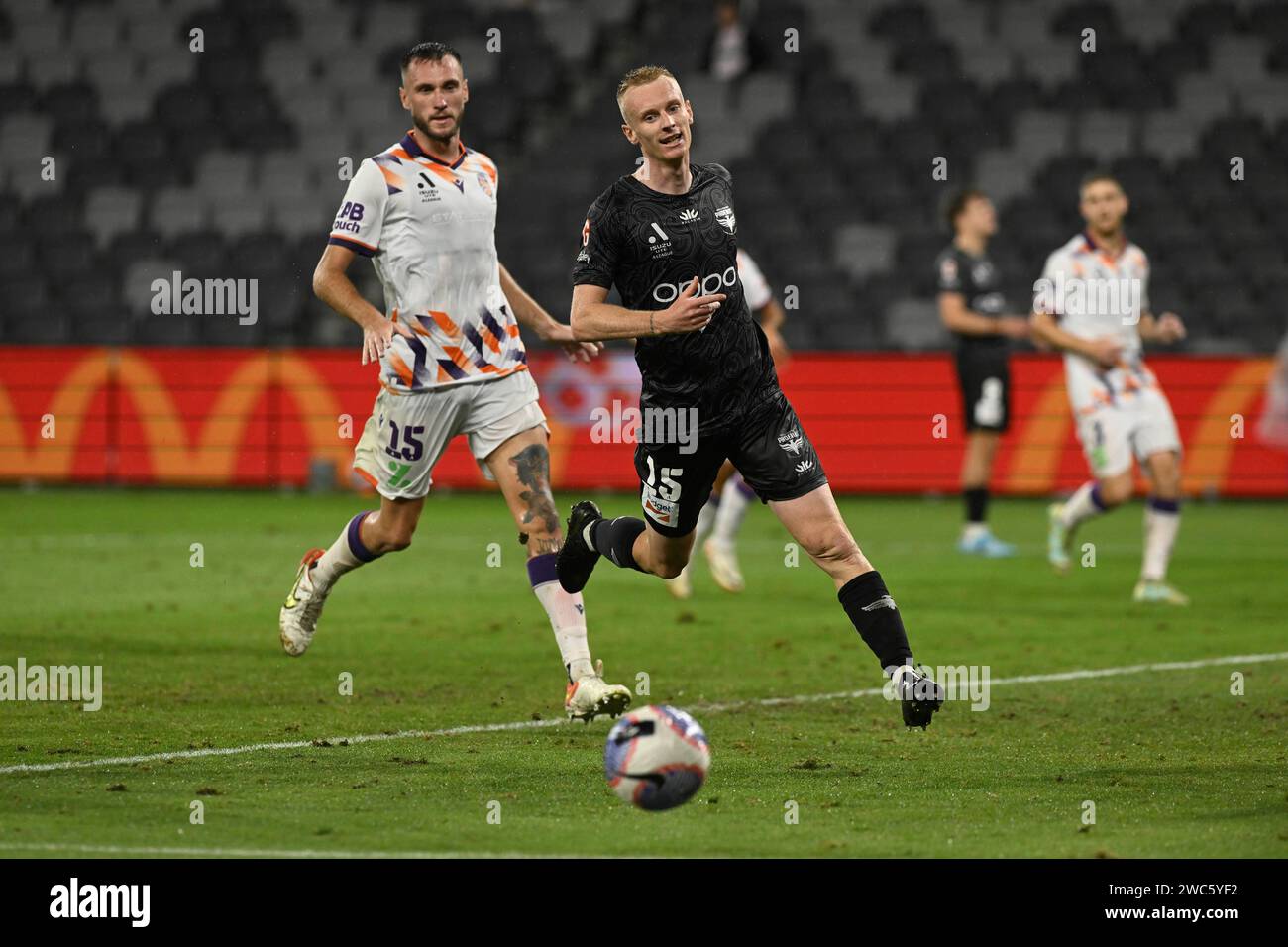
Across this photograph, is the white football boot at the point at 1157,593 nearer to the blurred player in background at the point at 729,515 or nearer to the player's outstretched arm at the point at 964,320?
the blurred player in background at the point at 729,515

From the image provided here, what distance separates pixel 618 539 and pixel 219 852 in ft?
9.47

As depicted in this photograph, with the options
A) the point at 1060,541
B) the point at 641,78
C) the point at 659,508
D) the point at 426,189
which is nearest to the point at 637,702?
the point at 659,508

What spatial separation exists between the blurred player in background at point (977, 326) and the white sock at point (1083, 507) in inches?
84.6

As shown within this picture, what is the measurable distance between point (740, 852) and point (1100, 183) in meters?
8.55

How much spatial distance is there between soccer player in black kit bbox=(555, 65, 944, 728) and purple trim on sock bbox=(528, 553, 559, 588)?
3.35ft

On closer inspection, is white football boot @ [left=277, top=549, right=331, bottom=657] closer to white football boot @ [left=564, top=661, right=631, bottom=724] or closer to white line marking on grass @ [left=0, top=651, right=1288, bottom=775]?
white line marking on grass @ [left=0, top=651, right=1288, bottom=775]

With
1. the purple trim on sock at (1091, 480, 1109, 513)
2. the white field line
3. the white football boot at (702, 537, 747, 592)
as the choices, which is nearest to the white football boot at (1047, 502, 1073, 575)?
the purple trim on sock at (1091, 480, 1109, 513)

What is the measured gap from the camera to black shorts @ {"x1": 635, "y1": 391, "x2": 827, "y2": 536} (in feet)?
24.0

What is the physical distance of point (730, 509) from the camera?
43.9ft

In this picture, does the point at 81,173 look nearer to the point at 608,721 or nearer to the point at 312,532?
the point at 312,532

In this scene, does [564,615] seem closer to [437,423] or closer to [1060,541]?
[437,423]

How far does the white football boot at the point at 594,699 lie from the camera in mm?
7621

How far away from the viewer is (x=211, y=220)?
83.1 feet
